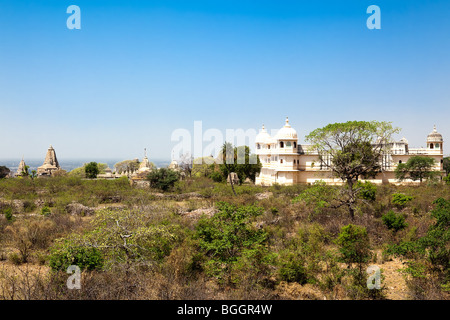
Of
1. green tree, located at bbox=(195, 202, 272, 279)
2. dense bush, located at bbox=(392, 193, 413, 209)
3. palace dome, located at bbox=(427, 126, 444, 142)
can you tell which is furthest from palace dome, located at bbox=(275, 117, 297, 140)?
green tree, located at bbox=(195, 202, 272, 279)

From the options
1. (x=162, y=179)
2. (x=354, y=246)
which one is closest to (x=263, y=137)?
(x=162, y=179)

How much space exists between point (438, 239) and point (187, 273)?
18.4ft

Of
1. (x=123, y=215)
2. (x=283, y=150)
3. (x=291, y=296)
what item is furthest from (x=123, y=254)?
(x=283, y=150)

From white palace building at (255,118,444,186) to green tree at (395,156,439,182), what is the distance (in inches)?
39.0

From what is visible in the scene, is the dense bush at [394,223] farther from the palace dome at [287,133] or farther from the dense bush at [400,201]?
the palace dome at [287,133]

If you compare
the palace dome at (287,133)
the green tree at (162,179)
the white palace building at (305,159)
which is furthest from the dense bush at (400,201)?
the palace dome at (287,133)

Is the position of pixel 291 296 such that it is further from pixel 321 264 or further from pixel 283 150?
pixel 283 150

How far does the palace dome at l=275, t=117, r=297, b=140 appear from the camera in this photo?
31922 millimetres

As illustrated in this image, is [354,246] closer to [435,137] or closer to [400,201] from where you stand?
[400,201]

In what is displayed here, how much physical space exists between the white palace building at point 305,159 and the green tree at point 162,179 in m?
11.1

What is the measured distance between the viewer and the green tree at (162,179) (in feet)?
81.5

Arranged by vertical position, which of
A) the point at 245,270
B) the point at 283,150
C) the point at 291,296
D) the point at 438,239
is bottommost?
the point at 291,296

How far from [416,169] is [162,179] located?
76.8 feet
